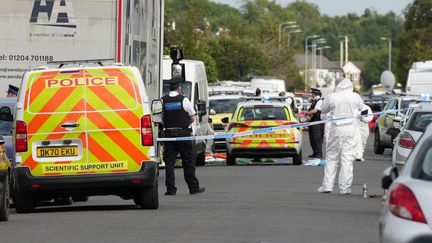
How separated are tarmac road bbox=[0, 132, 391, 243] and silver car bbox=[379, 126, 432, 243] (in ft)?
12.7

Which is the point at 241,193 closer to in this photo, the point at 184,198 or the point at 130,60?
the point at 184,198

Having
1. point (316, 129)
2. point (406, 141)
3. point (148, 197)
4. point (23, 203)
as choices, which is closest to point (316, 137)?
point (316, 129)

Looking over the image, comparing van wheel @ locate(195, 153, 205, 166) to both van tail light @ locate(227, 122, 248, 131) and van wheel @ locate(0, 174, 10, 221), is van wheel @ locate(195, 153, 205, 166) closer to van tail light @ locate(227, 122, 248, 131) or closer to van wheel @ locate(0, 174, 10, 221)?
van tail light @ locate(227, 122, 248, 131)

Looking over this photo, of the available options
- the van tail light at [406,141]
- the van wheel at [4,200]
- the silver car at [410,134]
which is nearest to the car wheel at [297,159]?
the silver car at [410,134]

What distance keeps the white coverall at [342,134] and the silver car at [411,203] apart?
36.1 ft

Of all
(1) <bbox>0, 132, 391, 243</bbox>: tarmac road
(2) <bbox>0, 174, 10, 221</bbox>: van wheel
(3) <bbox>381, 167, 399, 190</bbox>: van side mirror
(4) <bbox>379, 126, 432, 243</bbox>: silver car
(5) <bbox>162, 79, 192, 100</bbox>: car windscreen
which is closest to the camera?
(4) <bbox>379, 126, 432, 243</bbox>: silver car

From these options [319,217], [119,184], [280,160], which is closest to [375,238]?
[319,217]

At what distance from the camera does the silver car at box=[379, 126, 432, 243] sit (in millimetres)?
9625

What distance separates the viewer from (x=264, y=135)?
104 feet

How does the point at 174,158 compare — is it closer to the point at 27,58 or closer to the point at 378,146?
the point at 27,58

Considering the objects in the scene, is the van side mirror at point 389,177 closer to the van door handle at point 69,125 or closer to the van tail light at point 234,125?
the van door handle at point 69,125

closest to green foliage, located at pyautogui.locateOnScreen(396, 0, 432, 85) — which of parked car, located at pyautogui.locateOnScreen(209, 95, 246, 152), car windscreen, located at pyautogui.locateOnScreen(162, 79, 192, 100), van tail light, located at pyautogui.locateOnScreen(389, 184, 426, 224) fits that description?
parked car, located at pyautogui.locateOnScreen(209, 95, 246, 152)

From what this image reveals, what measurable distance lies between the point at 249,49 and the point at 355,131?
83775mm

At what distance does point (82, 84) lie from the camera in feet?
57.0
